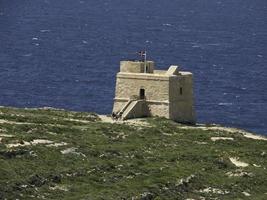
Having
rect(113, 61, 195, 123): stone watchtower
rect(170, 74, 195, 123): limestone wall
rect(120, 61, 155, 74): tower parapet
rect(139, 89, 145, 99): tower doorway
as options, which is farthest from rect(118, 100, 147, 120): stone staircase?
rect(120, 61, 155, 74): tower parapet

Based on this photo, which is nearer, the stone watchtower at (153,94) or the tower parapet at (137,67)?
the stone watchtower at (153,94)

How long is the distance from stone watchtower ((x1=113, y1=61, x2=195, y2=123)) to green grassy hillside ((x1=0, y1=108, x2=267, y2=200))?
7446 mm

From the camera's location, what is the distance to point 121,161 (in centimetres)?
6669

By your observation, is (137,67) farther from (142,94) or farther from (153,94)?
(153,94)

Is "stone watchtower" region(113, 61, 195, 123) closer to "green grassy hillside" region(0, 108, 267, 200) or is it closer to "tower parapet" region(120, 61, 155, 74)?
"tower parapet" region(120, 61, 155, 74)

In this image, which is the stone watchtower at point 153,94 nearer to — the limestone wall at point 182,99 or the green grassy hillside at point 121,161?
the limestone wall at point 182,99

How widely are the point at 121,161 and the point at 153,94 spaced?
25.1 meters

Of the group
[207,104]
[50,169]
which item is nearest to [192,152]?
[50,169]

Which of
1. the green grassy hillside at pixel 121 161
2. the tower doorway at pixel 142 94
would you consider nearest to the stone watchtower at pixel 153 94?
the tower doorway at pixel 142 94

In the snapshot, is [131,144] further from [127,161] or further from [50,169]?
[50,169]

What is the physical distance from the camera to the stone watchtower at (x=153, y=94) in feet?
298

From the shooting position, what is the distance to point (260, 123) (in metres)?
145

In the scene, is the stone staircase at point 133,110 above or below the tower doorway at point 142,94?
below

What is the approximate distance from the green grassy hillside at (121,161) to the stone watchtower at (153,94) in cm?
745
